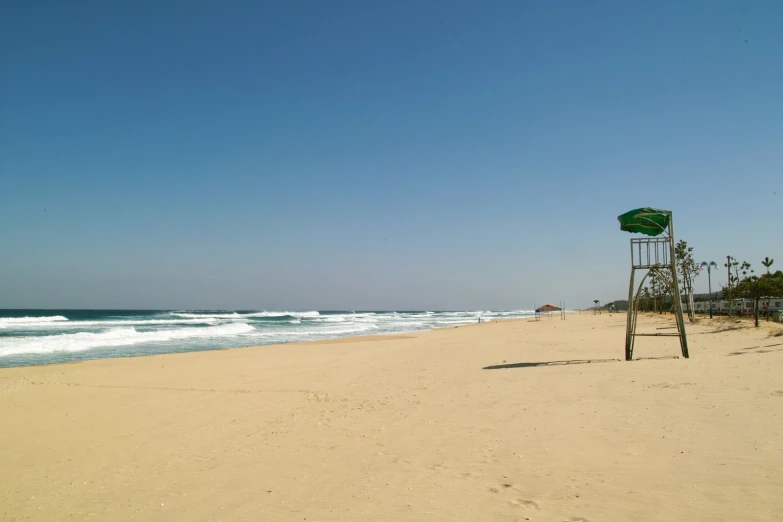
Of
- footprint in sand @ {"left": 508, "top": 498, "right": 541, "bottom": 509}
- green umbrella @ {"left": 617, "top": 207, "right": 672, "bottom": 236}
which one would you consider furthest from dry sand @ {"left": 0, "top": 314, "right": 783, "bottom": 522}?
green umbrella @ {"left": 617, "top": 207, "right": 672, "bottom": 236}

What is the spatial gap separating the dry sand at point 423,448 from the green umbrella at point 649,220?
12.6 feet

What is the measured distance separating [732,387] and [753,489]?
4.81 meters

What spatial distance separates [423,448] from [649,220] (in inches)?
411

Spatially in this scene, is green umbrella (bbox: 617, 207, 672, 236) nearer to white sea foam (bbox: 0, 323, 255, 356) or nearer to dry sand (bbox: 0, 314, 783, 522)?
A: dry sand (bbox: 0, 314, 783, 522)

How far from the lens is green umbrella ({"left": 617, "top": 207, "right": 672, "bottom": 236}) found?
44.3ft

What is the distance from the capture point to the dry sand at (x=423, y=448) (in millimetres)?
4781

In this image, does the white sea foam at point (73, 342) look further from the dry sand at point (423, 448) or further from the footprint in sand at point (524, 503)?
the footprint in sand at point (524, 503)

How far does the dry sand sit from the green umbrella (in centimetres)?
384

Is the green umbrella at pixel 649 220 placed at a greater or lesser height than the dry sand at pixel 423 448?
greater

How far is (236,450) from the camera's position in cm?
724

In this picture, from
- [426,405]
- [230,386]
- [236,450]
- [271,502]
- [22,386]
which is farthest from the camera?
[22,386]

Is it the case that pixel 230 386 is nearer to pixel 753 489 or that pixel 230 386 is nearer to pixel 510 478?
pixel 510 478

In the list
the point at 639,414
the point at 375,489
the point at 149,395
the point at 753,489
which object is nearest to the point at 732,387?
the point at 639,414

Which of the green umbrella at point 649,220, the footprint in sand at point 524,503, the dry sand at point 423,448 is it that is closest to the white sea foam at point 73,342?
the dry sand at point 423,448
